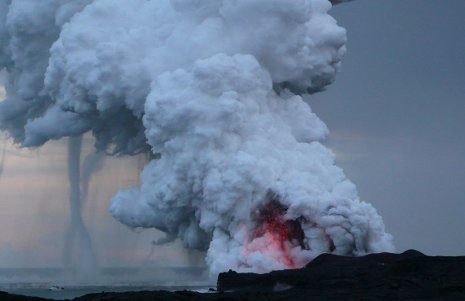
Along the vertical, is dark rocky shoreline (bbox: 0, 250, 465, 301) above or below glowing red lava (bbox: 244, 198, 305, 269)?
below

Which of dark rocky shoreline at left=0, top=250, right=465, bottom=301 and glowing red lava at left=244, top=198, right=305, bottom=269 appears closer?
dark rocky shoreline at left=0, top=250, right=465, bottom=301

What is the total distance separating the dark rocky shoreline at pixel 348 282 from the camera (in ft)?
250

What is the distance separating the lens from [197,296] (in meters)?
78.7

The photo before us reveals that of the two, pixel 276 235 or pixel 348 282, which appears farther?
pixel 276 235

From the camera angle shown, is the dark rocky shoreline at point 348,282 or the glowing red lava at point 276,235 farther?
the glowing red lava at point 276,235

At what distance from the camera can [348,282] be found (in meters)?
82.7

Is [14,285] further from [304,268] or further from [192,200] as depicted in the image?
[304,268]

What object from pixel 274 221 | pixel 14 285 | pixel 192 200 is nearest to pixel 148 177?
pixel 192 200

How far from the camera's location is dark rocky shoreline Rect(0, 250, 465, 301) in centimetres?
7625

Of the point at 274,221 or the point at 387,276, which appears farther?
the point at 274,221

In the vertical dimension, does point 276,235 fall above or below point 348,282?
above

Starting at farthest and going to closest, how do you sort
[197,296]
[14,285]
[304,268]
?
1. [14,285]
2. [304,268]
3. [197,296]

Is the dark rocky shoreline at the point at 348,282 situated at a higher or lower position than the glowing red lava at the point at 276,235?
lower

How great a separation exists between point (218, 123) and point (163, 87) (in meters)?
5.43
